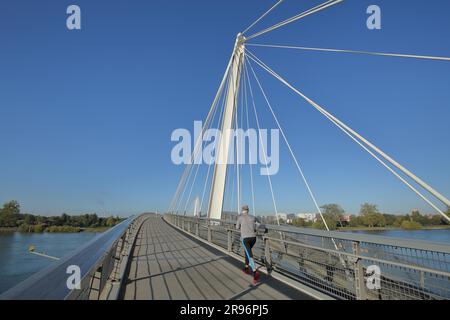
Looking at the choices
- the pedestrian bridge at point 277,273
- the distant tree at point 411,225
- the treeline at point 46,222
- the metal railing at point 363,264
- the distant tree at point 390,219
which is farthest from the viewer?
the treeline at point 46,222

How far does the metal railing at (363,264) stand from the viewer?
298cm

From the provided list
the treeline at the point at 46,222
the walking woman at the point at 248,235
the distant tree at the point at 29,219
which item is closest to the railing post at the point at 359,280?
the walking woman at the point at 248,235

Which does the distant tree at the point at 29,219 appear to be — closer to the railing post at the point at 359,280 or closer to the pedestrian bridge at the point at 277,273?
the pedestrian bridge at the point at 277,273

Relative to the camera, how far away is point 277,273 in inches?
232

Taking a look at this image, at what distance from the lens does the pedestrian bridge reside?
100 inches

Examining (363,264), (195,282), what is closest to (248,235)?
(195,282)

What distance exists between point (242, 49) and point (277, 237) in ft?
36.9

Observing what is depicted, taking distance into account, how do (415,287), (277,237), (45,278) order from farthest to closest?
(277,237), (415,287), (45,278)

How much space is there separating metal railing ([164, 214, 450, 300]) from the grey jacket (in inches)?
12.0

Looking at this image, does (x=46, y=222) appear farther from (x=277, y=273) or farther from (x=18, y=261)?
(x=277, y=273)

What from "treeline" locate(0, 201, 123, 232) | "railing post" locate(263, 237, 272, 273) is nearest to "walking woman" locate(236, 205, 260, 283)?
"railing post" locate(263, 237, 272, 273)
